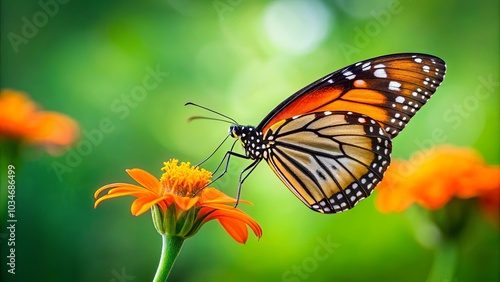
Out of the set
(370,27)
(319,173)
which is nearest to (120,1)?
(370,27)

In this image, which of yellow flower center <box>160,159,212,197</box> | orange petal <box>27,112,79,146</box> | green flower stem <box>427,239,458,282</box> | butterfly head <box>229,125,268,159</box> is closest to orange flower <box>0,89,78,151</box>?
orange petal <box>27,112,79,146</box>

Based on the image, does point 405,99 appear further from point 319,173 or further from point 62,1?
point 62,1

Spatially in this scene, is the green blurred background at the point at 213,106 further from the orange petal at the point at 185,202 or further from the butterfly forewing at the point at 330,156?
the orange petal at the point at 185,202

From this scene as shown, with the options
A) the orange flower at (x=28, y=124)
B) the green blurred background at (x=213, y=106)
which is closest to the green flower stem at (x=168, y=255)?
the orange flower at (x=28, y=124)

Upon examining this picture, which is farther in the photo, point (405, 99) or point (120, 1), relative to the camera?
point (120, 1)

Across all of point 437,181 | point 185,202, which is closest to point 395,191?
point 437,181

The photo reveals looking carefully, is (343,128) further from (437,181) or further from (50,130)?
(50,130)
